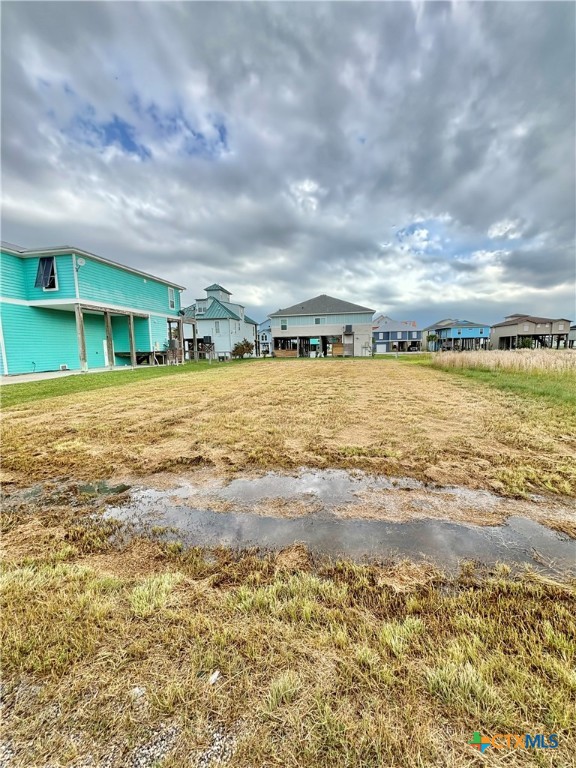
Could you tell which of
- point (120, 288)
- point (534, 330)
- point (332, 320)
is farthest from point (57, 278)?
point (534, 330)

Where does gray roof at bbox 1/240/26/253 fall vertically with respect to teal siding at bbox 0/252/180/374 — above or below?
above

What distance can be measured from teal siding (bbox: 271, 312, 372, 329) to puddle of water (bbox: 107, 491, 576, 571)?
125 feet

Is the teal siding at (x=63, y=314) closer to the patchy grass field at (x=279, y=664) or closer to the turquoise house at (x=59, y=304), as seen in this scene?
the turquoise house at (x=59, y=304)

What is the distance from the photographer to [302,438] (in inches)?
189

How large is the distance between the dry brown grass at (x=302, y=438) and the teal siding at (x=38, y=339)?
9.87 m

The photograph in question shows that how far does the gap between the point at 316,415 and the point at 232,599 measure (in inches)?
182

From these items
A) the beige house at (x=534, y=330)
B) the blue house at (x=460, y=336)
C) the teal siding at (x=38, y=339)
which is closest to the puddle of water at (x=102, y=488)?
the teal siding at (x=38, y=339)

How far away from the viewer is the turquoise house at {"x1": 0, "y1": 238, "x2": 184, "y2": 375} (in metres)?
14.6

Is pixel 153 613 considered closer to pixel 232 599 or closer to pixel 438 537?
pixel 232 599

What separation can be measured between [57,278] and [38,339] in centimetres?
333

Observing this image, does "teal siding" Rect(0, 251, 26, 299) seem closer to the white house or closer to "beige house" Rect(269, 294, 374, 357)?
the white house

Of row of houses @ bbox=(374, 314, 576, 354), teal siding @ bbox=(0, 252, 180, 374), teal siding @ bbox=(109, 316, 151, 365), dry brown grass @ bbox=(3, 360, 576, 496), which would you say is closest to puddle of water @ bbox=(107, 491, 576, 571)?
dry brown grass @ bbox=(3, 360, 576, 496)

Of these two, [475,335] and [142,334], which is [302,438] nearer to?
[142,334]

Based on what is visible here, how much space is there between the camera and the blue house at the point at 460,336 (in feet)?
198
